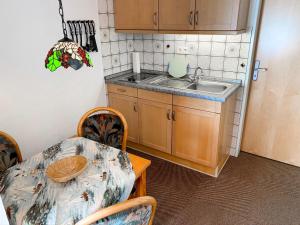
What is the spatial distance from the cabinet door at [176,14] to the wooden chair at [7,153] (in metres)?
1.74

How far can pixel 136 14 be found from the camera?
2551 mm

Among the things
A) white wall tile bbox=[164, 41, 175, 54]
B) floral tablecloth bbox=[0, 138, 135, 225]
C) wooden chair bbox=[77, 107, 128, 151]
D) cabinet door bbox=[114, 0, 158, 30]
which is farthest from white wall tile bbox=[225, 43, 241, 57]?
floral tablecloth bbox=[0, 138, 135, 225]

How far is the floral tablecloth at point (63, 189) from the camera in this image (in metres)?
1.10

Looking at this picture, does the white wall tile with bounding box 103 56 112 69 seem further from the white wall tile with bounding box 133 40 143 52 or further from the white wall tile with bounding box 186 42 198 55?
the white wall tile with bounding box 186 42 198 55

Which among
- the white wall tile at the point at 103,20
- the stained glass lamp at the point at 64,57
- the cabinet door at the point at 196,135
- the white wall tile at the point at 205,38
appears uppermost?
the white wall tile at the point at 103,20

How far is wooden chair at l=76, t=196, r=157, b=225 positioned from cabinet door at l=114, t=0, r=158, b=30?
1911mm

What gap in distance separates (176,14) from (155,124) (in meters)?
1.16

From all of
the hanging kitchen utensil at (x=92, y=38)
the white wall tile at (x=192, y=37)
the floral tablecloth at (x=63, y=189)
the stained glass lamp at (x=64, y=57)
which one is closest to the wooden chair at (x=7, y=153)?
the floral tablecloth at (x=63, y=189)

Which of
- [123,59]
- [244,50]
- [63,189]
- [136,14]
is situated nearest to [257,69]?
[244,50]

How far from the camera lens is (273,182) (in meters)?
2.35

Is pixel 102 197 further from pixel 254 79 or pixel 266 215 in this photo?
pixel 254 79

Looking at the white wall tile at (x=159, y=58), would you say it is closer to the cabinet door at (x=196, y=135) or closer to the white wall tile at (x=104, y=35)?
the white wall tile at (x=104, y=35)

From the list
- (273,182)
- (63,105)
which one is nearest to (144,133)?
(63,105)

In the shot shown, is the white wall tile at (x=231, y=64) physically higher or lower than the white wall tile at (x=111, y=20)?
lower
